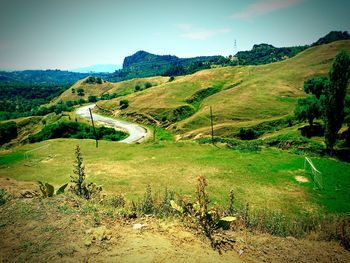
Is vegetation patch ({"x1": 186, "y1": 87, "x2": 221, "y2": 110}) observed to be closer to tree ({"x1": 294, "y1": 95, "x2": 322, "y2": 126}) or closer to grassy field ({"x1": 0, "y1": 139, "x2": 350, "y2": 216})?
tree ({"x1": 294, "y1": 95, "x2": 322, "y2": 126})

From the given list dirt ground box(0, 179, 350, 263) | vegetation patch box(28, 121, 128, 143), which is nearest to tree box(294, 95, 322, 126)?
dirt ground box(0, 179, 350, 263)

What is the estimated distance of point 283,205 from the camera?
27422 millimetres

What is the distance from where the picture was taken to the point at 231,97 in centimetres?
9806

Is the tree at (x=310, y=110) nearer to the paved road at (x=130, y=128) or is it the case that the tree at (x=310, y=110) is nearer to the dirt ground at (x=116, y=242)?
the paved road at (x=130, y=128)

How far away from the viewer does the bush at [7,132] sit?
10725 cm

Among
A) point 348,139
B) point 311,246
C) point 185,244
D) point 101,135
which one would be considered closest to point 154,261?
point 185,244

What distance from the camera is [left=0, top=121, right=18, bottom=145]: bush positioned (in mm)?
107250

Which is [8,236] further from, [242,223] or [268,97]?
[268,97]

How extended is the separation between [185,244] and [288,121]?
67293 mm

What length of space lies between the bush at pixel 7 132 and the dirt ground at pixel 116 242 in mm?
114690

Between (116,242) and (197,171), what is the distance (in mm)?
29399

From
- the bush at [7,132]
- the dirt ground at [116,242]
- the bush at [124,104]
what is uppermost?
the dirt ground at [116,242]

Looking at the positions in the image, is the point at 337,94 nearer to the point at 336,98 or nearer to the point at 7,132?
the point at 336,98

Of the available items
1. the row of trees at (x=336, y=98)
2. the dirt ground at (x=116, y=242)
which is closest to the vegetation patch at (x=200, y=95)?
the row of trees at (x=336, y=98)
